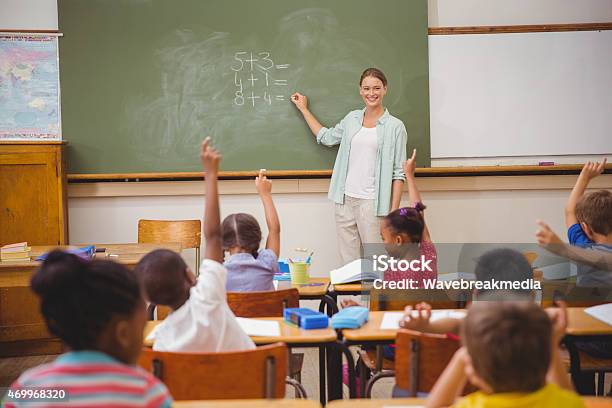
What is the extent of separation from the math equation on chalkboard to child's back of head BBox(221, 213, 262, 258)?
101 inches

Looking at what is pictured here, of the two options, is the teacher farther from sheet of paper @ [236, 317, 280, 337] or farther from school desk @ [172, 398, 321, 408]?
school desk @ [172, 398, 321, 408]

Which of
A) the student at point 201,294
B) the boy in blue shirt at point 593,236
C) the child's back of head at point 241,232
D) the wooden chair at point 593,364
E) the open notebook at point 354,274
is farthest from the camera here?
the open notebook at point 354,274

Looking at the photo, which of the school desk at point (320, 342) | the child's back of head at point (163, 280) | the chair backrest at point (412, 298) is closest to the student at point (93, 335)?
the child's back of head at point (163, 280)

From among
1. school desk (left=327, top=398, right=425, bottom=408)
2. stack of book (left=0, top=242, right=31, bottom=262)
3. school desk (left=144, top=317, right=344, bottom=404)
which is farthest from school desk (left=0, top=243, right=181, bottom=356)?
school desk (left=327, top=398, right=425, bottom=408)

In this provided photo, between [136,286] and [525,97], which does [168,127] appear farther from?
[136,286]

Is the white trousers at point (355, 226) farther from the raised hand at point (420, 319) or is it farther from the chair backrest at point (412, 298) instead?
the raised hand at point (420, 319)

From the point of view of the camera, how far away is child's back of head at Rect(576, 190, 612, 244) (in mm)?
3521

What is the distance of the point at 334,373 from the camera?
3.00 m

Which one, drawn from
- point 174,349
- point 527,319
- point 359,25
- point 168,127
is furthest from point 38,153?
point 527,319

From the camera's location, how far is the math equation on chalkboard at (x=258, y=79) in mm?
5934

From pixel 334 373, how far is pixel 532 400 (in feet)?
4.89

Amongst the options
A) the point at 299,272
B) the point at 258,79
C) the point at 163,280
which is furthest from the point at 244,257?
the point at 258,79

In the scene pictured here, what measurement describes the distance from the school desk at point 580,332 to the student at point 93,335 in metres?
1.72

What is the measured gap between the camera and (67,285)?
1.58 metres
